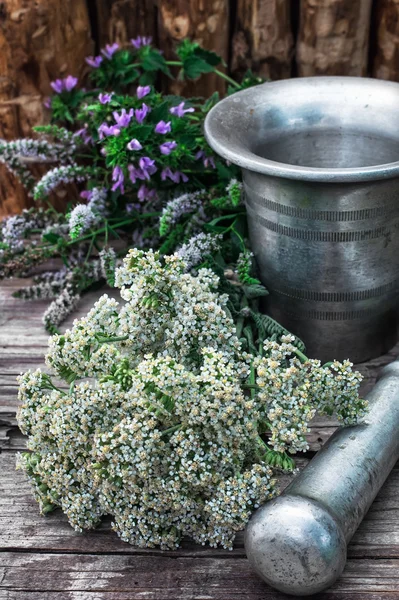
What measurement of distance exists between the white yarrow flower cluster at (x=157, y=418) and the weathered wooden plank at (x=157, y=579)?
6 cm

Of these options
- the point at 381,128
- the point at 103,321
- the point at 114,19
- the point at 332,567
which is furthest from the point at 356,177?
the point at 114,19

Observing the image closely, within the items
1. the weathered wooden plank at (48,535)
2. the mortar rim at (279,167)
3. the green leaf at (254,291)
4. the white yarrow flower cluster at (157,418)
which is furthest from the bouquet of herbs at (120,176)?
the weathered wooden plank at (48,535)

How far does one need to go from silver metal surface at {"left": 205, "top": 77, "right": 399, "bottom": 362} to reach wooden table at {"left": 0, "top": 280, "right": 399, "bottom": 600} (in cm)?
51

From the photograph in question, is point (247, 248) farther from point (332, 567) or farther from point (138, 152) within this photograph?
point (332, 567)

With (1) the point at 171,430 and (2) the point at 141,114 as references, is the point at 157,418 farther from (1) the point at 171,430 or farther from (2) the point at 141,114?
(2) the point at 141,114

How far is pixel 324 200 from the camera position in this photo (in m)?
1.93

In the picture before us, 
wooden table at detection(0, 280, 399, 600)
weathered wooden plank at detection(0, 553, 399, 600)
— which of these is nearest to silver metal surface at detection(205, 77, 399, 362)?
wooden table at detection(0, 280, 399, 600)

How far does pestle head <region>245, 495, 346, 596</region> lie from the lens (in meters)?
1.42

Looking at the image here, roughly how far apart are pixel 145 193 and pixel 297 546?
139 cm

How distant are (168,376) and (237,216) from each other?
39.5 inches

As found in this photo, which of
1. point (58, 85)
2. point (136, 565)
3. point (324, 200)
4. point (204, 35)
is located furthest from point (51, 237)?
point (136, 565)

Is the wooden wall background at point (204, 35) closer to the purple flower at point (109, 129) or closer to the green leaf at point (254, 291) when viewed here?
the purple flower at point (109, 129)

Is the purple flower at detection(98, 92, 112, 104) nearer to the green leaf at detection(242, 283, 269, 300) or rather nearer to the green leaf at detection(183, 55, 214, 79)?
the green leaf at detection(183, 55, 214, 79)

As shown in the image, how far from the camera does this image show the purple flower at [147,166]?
2.30 meters
